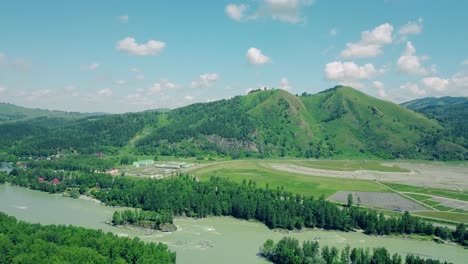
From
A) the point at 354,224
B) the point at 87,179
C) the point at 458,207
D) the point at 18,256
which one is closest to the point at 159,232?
the point at 18,256

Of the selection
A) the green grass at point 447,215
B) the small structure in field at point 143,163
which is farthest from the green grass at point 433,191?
the small structure in field at point 143,163

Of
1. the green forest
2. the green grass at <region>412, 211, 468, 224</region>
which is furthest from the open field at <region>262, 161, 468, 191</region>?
the green forest

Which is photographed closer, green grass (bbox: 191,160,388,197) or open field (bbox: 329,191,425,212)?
open field (bbox: 329,191,425,212)

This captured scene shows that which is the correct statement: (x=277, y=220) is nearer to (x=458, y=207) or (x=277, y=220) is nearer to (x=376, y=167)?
(x=458, y=207)

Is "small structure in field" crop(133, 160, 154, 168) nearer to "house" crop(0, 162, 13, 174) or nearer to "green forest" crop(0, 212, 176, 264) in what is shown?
"house" crop(0, 162, 13, 174)

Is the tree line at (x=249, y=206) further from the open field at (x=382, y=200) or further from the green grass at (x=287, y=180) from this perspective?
the green grass at (x=287, y=180)

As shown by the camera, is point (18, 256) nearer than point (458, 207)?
Yes

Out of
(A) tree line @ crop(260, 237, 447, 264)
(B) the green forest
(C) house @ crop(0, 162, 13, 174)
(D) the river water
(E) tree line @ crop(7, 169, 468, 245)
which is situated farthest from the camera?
(C) house @ crop(0, 162, 13, 174)
